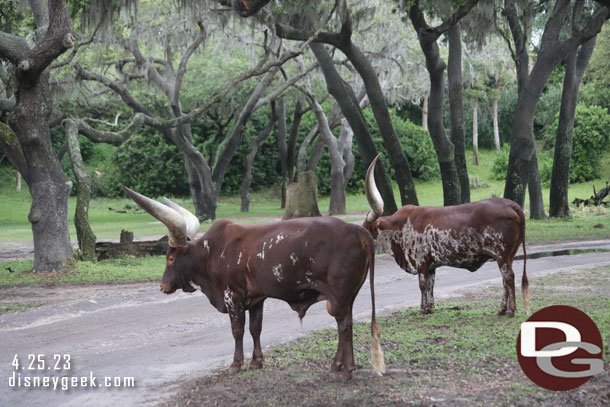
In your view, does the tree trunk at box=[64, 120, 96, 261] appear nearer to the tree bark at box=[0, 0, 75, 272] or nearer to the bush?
the tree bark at box=[0, 0, 75, 272]

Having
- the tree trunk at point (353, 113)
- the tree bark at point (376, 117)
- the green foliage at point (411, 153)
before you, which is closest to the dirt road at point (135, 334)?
the tree trunk at point (353, 113)

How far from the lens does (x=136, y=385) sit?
7.42 metres

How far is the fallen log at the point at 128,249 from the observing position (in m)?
18.1

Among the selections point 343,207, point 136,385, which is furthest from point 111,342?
point 343,207

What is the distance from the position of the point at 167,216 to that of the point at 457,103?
16555 mm

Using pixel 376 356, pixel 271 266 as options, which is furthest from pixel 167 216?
pixel 376 356

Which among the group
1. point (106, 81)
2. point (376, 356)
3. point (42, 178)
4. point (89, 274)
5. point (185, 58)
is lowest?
point (89, 274)

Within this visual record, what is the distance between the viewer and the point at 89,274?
52.3 feet

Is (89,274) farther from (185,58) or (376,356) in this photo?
(185,58)

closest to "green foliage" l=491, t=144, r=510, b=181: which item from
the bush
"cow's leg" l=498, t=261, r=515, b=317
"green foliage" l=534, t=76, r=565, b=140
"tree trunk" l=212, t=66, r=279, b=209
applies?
the bush

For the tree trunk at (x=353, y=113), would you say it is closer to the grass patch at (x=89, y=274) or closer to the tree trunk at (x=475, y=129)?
the grass patch at (x=89, y=274)

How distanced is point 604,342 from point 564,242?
536 inches

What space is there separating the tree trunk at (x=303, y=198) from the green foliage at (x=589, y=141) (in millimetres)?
26264

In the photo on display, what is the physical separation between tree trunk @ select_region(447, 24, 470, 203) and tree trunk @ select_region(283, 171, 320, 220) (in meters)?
4.54
